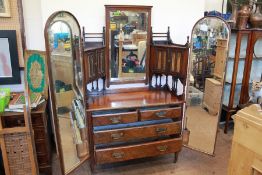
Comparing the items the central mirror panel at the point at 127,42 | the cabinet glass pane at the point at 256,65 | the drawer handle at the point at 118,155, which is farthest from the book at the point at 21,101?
the cabinet glass pane at the point at 256,65

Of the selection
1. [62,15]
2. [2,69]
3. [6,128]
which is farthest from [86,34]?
[6,128]

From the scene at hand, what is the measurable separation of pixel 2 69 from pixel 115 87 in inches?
42.3

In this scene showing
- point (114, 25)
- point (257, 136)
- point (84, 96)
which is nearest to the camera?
point (257, 136)

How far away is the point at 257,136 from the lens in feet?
3.13

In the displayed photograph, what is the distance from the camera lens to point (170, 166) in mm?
2410

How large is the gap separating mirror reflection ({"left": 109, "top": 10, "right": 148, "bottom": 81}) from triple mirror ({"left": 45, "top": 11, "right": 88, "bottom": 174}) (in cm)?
37

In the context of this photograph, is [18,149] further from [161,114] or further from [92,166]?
[161,114]

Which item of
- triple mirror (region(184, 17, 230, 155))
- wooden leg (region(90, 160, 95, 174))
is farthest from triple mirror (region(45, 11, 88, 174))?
triple mirror (region(184, 17, 230, 155))

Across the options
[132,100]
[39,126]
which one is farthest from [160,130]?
[39,126]

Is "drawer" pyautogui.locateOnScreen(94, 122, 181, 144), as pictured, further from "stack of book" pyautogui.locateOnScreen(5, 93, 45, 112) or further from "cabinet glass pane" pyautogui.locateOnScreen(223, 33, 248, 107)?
"cabinet glass pane" pyautogui.locateOnScreen(223, 33, 248, 107)

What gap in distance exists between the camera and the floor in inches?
90.9

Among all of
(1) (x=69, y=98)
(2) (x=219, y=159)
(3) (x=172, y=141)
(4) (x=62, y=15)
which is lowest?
(2) (x=219, y=159)

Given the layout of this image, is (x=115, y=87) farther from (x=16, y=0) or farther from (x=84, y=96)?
Answer: (x=16, y=0)

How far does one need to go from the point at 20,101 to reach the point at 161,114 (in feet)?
4.08
